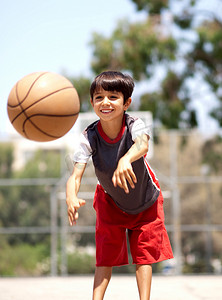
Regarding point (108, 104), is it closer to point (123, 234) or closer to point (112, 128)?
point (112, 128)

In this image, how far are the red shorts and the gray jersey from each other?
7 cm

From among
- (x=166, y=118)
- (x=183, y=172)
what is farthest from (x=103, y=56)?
(x=183, y=172)

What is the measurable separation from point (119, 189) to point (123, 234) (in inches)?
14.4

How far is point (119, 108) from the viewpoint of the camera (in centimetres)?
325

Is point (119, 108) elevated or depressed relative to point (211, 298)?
elevated

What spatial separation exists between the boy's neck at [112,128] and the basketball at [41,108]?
1055 mm

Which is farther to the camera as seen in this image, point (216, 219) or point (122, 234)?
point (216, 219)

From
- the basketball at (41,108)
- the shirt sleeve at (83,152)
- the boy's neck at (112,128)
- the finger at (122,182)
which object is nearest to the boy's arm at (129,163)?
the finger at (122,182)

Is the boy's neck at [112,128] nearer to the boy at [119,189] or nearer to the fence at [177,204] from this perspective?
the boy at [119,189]

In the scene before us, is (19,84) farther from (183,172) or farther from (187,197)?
(187,197)

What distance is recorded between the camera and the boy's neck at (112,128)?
329cm

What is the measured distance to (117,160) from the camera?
3.26 m

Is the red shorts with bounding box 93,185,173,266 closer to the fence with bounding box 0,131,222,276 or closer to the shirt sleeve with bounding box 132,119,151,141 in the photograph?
the shirt sleeve with bounding box 132,119,151,141

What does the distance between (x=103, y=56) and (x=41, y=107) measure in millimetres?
11226
